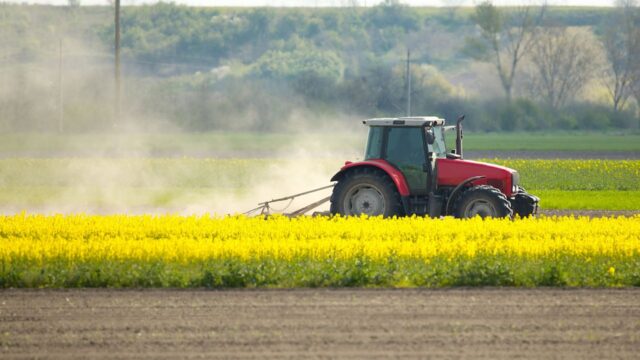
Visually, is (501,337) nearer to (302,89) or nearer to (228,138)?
(228,138)

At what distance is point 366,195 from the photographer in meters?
21.5

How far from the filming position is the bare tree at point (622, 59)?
287 ft

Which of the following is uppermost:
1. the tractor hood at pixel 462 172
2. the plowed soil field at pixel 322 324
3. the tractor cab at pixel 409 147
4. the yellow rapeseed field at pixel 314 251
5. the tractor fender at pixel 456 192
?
the tractor cab at pixel 409 147

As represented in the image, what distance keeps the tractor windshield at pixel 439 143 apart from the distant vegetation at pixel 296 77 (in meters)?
55.3

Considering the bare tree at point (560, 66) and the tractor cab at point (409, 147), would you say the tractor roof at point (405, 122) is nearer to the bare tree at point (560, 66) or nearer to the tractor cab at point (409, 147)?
the tractor cab at point (409, 147)

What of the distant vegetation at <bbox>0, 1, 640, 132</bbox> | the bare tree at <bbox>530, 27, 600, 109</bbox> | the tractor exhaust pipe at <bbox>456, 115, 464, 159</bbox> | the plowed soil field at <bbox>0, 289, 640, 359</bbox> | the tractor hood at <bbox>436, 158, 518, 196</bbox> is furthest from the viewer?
the bare tree at <bbox>530, 27, 600, 109</bbox>

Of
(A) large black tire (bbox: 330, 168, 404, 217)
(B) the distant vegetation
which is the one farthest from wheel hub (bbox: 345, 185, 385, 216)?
(B) the distant vegetation

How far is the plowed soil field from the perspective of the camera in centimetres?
1143

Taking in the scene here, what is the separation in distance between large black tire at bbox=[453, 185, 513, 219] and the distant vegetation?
56349 mm

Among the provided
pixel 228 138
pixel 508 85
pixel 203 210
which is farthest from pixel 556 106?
pixel 203 210

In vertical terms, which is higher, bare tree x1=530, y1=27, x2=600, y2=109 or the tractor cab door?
bare tree x1=530, y1=27, x2=600, y2=109

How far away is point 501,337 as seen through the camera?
39.4 ft

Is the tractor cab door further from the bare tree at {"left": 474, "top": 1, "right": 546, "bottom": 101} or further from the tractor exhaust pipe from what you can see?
the bare tree at {"left": 474, "top": 1, "right": 546, "bottom": 101}

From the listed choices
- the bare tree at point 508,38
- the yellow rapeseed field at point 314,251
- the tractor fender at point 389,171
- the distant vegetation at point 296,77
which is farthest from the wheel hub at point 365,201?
the bare tree at point 508,38
